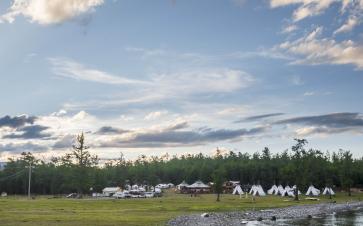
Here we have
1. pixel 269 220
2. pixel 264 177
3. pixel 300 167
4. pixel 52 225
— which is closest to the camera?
pixel 52 225

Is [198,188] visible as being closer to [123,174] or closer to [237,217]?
[123,174]

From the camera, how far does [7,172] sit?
183 metres

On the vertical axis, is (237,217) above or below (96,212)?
below

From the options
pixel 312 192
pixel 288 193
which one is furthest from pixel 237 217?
pixel 312 192

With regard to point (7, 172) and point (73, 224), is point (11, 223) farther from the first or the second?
point (7, 172)

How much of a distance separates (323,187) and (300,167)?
5066 cm

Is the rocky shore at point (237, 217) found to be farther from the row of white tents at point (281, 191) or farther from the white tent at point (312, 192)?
the white tent at point (312, 192)

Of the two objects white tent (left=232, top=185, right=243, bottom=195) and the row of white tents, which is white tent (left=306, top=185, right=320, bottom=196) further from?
white tent (left=232, top=185, right=243, bottom=195)

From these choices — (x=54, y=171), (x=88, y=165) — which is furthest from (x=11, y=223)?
(x=54, y=171)

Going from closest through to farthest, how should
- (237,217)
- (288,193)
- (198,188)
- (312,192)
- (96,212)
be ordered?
(96,212), (237,217), (288,193), (312,192), (198,188)

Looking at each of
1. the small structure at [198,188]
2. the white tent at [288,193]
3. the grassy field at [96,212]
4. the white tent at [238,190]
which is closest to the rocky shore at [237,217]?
the grassy field at [96,212]

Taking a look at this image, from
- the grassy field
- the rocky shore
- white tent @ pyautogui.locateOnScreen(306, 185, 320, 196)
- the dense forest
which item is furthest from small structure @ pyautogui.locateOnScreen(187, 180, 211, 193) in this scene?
the grassy field

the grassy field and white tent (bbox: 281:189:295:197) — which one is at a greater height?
the grassy field

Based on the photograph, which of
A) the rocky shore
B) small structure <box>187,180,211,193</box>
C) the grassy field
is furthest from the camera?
small structure <box>187,180,211,193</box>
